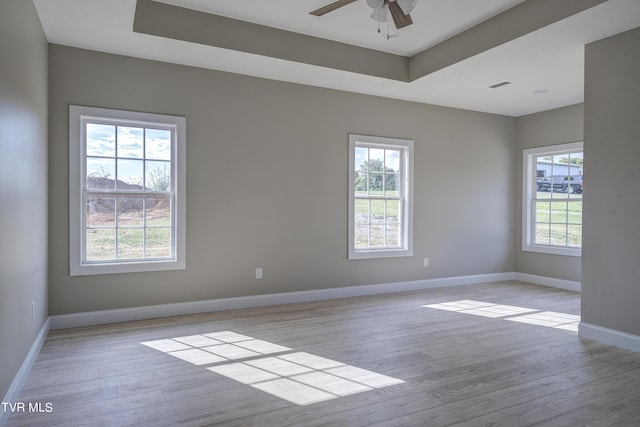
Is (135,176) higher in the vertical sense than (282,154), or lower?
lower

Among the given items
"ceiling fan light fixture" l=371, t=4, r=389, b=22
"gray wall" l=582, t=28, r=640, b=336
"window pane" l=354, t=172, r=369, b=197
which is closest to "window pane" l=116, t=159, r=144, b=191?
"window pane" l=354, t=172, r=369, b=197

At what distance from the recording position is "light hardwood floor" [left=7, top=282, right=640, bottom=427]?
7.48ft

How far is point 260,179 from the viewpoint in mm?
4781

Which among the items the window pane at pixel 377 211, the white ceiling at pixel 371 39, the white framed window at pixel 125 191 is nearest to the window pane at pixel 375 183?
the window pane at pixel 377 211

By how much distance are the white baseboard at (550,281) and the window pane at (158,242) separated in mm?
5367

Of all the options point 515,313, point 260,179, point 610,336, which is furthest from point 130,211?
point 610,336

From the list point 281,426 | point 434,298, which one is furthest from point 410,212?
point 281,426

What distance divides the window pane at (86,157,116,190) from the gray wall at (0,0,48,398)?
1.57 feet

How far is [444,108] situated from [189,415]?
5359mm

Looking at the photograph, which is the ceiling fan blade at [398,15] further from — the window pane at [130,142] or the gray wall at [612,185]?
the window pane at [130,142]

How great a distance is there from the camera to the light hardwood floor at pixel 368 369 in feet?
7.48

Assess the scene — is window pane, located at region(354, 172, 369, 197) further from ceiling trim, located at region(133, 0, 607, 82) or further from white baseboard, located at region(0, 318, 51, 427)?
white baseboard, located at region(0, 318, 51, 427)

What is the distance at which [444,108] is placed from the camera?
6.07m

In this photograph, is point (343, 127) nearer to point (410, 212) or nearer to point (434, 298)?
point (410, 212)
